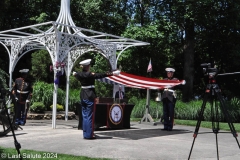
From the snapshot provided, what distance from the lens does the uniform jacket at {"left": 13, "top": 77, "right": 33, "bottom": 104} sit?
12086 millimetres

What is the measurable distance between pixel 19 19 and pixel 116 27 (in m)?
6.88

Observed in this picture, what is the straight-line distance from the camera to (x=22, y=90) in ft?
39.8

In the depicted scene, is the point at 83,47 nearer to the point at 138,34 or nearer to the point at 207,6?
the point at 138,34

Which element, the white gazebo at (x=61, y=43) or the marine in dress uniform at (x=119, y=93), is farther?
the marine in dress uniform at (x=119, y=93)

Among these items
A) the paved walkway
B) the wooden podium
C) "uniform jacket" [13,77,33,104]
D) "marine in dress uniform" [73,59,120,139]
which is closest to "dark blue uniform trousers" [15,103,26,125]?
"uniform jacket" [13,77,33,104]

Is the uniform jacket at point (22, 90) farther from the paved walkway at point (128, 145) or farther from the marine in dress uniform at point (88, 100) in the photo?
the marine in dress uniform at point (88, 100)

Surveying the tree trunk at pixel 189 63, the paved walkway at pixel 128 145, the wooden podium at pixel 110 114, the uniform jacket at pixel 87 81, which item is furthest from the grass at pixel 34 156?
the tree trunk at pixel 189 63

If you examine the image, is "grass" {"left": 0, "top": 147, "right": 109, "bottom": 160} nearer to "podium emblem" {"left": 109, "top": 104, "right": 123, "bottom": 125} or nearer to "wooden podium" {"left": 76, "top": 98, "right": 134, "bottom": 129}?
"wooden podium" {"left": 76, "top": 98, "right": 134, "bottom": 129}

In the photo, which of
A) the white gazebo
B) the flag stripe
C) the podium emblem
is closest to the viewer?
the podium emblem

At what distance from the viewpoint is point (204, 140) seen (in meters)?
9.61

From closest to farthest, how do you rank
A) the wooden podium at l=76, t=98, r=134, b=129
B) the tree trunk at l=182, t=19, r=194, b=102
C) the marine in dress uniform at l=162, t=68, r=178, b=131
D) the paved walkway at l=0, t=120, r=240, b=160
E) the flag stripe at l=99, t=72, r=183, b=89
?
the paved walkway at l=0, t=120, r=240, b=160, the wooden podium at l=76, t=98, r=134, b=129, the flag stripe at l=99, t=72, r=183, b=89, the marine in dress uniform at l=162, t=68, r=178, b=131, the tree trunk at l=182, t=19, r=194, b=102

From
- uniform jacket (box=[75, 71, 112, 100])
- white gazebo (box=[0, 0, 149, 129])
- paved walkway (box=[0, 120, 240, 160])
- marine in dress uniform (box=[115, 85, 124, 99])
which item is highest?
white gazebo (box=[0, 0, 149, 129])

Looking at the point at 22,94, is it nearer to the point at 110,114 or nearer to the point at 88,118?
the point at 110,114

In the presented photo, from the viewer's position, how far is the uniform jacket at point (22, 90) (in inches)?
476
